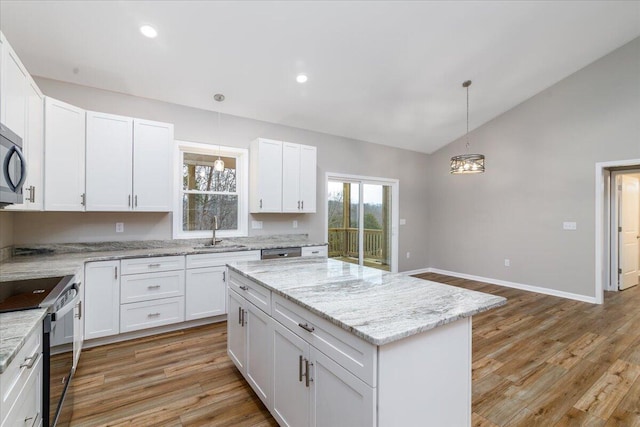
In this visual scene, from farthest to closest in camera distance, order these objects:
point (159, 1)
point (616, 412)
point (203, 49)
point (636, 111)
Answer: point (636, 111) → point (203, 49) → point (159, 1) → point (616, 412)

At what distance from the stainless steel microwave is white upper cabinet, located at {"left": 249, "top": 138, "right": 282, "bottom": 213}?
2542 mm

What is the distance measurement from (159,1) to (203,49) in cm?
60

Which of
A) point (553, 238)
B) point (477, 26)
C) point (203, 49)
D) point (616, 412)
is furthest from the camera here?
point (553, 238)

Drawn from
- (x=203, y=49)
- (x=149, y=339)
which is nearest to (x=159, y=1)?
(x=203, y=49)

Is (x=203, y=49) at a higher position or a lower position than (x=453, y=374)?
higher

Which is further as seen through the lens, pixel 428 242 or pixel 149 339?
pixel 428 242

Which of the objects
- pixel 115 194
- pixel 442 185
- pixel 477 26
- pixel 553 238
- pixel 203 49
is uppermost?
pixel 477 26

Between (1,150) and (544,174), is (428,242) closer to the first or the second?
(544,174)

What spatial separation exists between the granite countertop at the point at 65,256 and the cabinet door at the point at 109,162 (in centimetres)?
52

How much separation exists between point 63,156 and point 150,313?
5.76 feet

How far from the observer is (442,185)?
6500 mm

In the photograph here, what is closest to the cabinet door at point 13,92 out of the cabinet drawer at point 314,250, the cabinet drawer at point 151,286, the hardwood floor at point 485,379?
the cabinet drawer at point 151,286

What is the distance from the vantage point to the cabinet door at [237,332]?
7.57 ft

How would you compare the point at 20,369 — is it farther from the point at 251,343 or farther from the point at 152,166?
the point at 152,166
